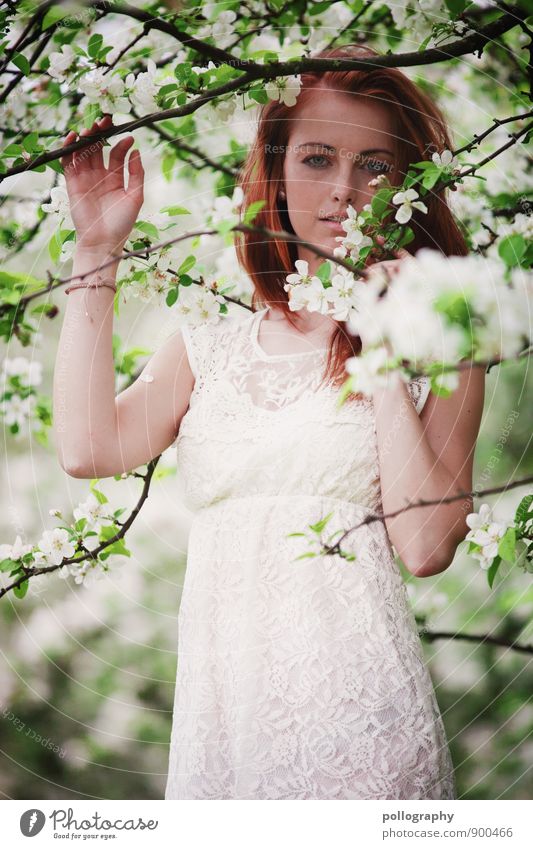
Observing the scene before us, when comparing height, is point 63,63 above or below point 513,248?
above

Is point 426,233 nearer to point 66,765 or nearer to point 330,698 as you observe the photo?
point 330,698

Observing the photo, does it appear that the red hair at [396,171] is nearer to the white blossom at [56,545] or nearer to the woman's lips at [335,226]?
the woman's lips at [335,226]

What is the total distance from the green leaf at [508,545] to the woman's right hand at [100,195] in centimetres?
43

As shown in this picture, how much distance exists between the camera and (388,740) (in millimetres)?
732

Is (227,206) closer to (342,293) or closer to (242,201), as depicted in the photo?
(242,201)

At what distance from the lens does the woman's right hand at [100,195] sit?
0.79 metres

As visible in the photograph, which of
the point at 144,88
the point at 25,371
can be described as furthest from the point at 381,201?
the point at 25,371

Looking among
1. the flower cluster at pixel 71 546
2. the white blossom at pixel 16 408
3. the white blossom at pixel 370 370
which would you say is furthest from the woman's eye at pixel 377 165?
the white blossom at pixel 16 408

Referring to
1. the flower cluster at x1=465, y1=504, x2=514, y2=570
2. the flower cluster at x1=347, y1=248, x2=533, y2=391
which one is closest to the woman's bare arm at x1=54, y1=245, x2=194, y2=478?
the flower cluster at x1=347, y1=248, x2=533, y2=391

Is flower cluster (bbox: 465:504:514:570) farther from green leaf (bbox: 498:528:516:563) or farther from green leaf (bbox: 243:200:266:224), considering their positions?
green leaf (bbox: 243:200:266:224)

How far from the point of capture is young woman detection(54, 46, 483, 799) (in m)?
0.74

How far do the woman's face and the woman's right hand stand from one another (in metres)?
0.16

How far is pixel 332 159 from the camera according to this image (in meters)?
0.85

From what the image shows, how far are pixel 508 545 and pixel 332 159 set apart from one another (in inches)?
16.5
